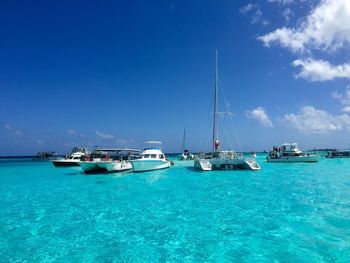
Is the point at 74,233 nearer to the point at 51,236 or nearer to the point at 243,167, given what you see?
the point at 51,236

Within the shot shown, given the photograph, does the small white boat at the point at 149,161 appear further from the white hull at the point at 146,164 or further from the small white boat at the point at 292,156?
the small white boat at the point at 292,156

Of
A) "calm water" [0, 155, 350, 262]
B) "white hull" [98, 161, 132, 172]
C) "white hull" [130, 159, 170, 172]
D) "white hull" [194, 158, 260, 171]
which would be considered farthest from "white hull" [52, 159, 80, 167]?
"calm water" [0, 155, 350, 262]

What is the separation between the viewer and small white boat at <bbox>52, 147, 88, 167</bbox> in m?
49.8

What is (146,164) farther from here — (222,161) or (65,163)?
(65,163)

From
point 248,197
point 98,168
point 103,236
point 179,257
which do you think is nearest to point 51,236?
point 103,236

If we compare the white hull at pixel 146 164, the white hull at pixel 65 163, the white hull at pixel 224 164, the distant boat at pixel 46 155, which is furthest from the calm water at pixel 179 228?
the distant boat at pixel 46 155

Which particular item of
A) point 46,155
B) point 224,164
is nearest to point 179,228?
point 224,164

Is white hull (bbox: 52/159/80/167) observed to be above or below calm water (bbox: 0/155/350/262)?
above

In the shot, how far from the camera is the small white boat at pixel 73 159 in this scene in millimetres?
49781

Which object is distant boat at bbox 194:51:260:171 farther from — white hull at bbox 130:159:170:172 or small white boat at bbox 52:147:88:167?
small white boat at bbox 52:147:88:167

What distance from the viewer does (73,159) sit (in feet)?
169

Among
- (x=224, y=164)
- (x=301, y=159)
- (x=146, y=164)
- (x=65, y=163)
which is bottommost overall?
(x=65, y=163)

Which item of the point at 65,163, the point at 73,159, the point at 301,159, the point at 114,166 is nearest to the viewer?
Answer: the point at 114,166

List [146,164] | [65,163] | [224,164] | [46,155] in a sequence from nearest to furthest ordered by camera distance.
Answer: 1. [146,164]
2. [224,164]
3. [65,163]
4. [46,155]
